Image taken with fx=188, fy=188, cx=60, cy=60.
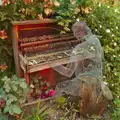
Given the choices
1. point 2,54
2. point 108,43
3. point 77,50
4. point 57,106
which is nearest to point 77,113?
point 57,106

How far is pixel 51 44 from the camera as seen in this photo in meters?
Answer: 2.42

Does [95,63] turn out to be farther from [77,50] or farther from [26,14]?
[26,14]

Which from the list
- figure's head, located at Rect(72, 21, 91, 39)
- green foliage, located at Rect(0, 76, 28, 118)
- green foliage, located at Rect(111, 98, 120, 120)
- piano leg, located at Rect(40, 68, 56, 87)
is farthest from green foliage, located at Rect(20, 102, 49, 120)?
figure's head, located at Rect(72, 21, 91, 39)

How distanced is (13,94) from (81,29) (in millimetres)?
1123

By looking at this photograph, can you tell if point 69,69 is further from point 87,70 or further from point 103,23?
point 103,23

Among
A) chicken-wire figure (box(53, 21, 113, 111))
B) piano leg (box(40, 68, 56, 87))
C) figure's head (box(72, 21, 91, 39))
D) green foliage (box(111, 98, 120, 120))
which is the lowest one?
green foliage (box(111, 98, 120, 120))

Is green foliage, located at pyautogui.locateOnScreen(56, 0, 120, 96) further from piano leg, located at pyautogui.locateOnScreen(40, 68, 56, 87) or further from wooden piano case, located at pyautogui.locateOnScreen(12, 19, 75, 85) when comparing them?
piano leg, located at pyautogui.locateOnScreen(40, 68, 56, 87)

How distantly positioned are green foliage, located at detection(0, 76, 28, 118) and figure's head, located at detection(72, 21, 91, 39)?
0.89 m

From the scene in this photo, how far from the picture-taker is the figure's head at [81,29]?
2338 millimetres

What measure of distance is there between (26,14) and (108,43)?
3.84 feet

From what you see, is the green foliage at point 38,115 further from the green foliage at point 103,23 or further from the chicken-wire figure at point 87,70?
the green foliage at point 103,23

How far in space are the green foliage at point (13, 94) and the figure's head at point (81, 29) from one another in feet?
2.93

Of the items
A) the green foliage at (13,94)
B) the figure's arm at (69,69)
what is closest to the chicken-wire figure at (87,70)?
the figure's arm at (69,69)

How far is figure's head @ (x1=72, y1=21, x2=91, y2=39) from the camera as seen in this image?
7.67 feet
